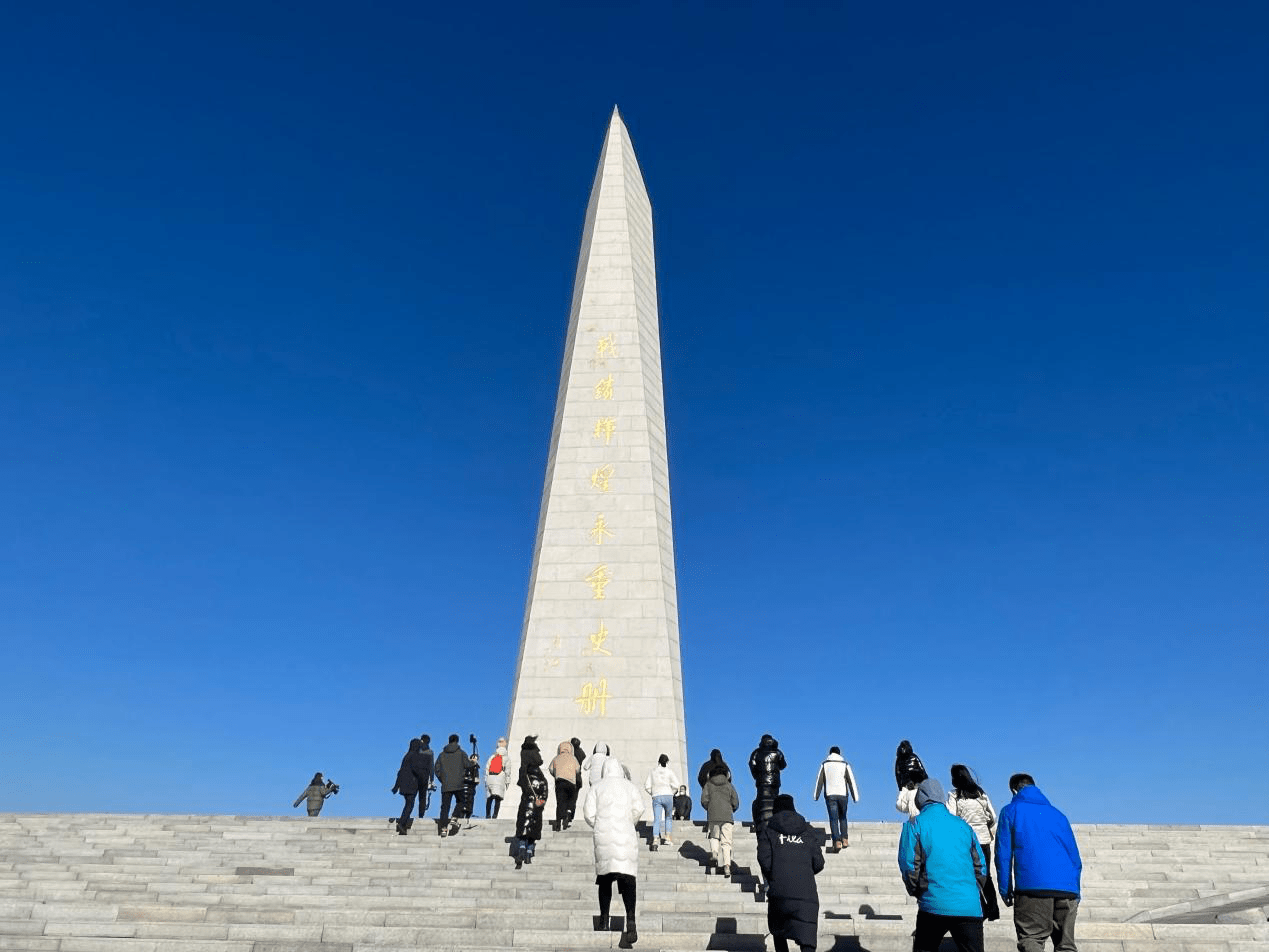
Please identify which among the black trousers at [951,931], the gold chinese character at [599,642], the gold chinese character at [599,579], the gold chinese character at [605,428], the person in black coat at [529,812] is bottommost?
the black trousers at [951,931]

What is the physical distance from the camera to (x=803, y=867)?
21.7ft

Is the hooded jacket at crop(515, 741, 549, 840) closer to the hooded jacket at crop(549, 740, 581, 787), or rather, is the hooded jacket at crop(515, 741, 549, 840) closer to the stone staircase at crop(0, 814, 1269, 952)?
the stone staircase at crop(0, 814, 1269, 952)

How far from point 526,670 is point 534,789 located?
9605 millimetres

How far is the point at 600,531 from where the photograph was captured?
2166 cm

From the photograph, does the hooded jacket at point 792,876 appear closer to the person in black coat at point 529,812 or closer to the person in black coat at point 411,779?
the person in black coat at point 529,812

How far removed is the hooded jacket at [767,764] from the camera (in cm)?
1192

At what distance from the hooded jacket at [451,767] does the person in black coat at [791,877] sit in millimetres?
8245

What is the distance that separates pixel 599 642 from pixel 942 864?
50.3 feet

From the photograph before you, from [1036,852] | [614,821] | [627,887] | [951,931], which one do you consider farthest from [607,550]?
[951,931]

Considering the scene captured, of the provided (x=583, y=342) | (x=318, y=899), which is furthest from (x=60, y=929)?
(x=583, y=342)

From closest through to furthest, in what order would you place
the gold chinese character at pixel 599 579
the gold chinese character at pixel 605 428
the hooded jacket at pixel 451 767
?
the hooded jacket at pixel 451 767 → the gold chinese character at pixel 599 579 → the gold chinese character at pixel 605 428

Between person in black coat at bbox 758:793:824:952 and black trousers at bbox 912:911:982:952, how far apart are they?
835mm

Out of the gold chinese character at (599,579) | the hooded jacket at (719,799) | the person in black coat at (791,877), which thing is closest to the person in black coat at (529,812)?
the hooded jacket at (719,799)

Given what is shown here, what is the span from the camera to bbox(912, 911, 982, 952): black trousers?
563 cm
